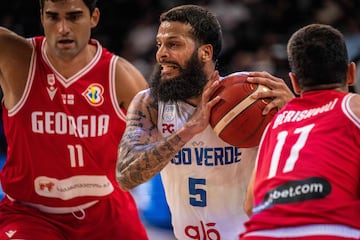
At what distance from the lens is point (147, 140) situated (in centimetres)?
456

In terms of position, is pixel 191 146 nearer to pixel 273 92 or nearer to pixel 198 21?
pixel 273 92

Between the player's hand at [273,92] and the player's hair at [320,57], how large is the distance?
0.62m

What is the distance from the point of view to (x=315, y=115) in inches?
139

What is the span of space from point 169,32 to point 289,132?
4.16ft

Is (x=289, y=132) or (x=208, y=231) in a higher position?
(x=289, y=132)

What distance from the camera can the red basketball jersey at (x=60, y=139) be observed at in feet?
16.8

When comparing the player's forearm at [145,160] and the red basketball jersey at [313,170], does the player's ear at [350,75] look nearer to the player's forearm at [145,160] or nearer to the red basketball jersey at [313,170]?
the red basketball jersey at [313,170]

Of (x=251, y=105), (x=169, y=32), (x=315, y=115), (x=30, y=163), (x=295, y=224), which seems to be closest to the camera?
(x=295, y=224)

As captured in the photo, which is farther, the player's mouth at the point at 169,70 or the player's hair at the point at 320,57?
the player's mouth at the point at 169,70

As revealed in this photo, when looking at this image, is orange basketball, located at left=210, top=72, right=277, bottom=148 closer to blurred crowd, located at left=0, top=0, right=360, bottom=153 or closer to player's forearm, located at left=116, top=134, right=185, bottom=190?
player's forearm, located at left=116, top=134, right=185, bottom=190

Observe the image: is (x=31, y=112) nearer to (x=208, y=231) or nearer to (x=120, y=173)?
(x=120, y=173)

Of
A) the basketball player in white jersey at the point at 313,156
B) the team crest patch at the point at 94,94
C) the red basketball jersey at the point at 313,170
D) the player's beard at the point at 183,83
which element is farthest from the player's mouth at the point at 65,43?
the red basketball jersey at the point at 313,170

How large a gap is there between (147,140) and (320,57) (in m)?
1.35

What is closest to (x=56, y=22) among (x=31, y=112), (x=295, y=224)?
(x=31, y=112)
